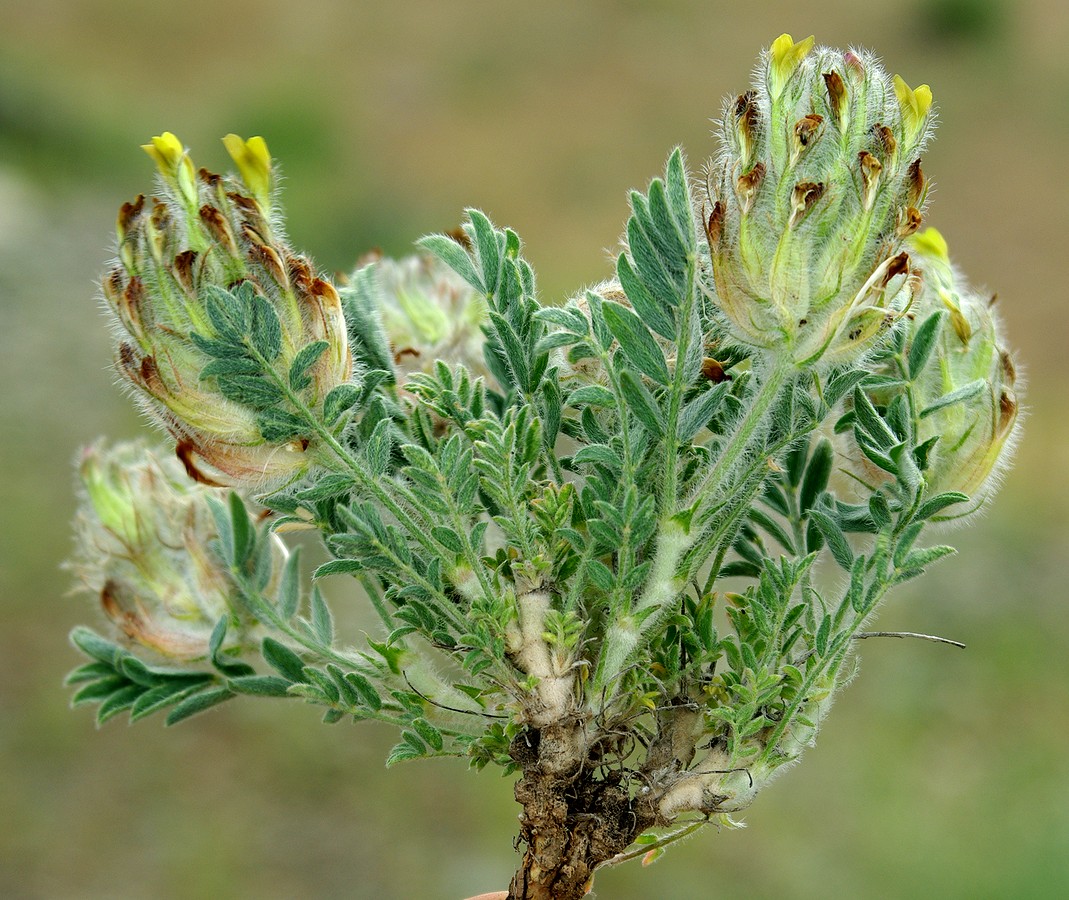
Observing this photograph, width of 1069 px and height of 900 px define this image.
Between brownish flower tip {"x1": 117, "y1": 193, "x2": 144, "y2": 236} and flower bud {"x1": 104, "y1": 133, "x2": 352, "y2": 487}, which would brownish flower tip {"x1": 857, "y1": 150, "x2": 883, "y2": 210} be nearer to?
flower bud {"x1": 104, "y1": 133, "x2": 352, "y2": 487}

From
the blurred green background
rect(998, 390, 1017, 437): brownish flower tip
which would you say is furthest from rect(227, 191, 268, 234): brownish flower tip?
the blurred green background

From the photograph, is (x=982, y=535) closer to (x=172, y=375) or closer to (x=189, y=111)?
(x=172, y=375)

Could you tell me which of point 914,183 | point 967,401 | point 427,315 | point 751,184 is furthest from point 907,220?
point 427,315

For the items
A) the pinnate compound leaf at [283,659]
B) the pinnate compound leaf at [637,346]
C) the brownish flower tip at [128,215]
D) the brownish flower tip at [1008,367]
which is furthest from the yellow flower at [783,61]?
the pinnate compound leaf at [283,659]

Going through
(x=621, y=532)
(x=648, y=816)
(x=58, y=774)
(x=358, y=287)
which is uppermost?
(x=58, y=774)

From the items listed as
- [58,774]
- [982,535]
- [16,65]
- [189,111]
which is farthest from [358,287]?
[189,111]

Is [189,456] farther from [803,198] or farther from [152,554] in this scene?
[803,198]
